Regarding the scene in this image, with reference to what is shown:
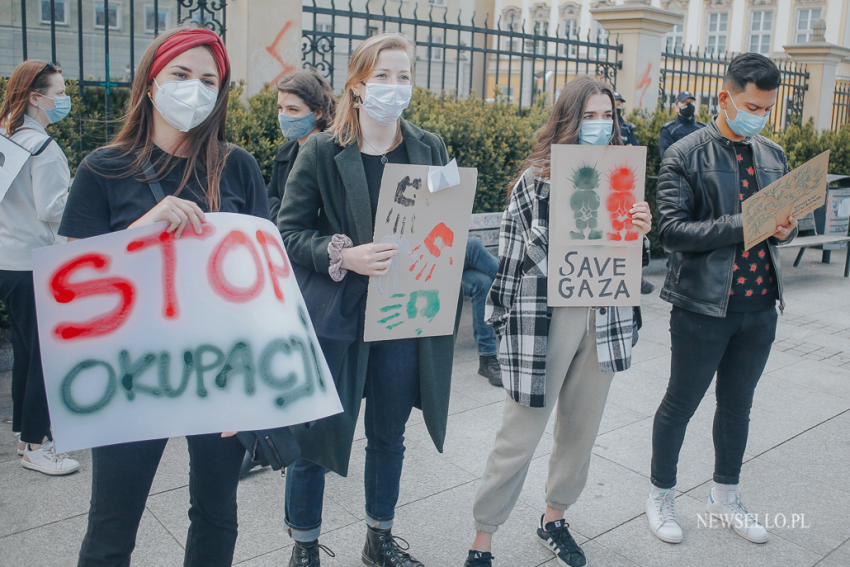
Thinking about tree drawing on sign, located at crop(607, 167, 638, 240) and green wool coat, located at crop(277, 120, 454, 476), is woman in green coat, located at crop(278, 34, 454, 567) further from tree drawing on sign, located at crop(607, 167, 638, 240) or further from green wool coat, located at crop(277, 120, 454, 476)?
tree drawing on sign, located at crop(607, 167, 638, 240)

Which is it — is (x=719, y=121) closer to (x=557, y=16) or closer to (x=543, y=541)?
(x=543, y=541)

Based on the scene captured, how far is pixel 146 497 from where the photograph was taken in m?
2.23

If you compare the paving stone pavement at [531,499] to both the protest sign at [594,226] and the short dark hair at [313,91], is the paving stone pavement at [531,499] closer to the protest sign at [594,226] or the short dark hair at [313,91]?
the protest sign at [594,226]

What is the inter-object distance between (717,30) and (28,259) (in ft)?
172

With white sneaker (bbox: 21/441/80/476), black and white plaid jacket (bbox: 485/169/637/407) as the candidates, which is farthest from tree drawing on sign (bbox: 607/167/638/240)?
white sneaker (bbox: 21/441/80/476)

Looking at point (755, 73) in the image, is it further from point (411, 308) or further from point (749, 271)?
point (411, 308)

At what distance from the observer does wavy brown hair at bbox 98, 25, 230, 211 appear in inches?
90.3

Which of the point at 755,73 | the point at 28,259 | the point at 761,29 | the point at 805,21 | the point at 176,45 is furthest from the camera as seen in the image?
the point at 761,29

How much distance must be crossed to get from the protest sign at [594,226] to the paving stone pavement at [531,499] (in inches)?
45.0

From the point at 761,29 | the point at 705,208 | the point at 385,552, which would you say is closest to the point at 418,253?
the point at 385,552

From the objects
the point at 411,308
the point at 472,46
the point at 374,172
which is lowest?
the point at 411,308

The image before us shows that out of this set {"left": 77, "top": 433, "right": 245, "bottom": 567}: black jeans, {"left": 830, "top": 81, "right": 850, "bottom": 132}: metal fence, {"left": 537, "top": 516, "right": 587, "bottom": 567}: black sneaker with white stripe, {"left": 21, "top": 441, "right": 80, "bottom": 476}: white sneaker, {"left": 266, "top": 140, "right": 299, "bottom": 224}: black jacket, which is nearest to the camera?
{"left": 77, "top": 433, "right": 245, "bottom": 567}: black jeans

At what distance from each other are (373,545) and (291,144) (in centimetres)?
216

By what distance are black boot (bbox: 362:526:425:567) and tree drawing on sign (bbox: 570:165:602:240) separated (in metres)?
1.38
